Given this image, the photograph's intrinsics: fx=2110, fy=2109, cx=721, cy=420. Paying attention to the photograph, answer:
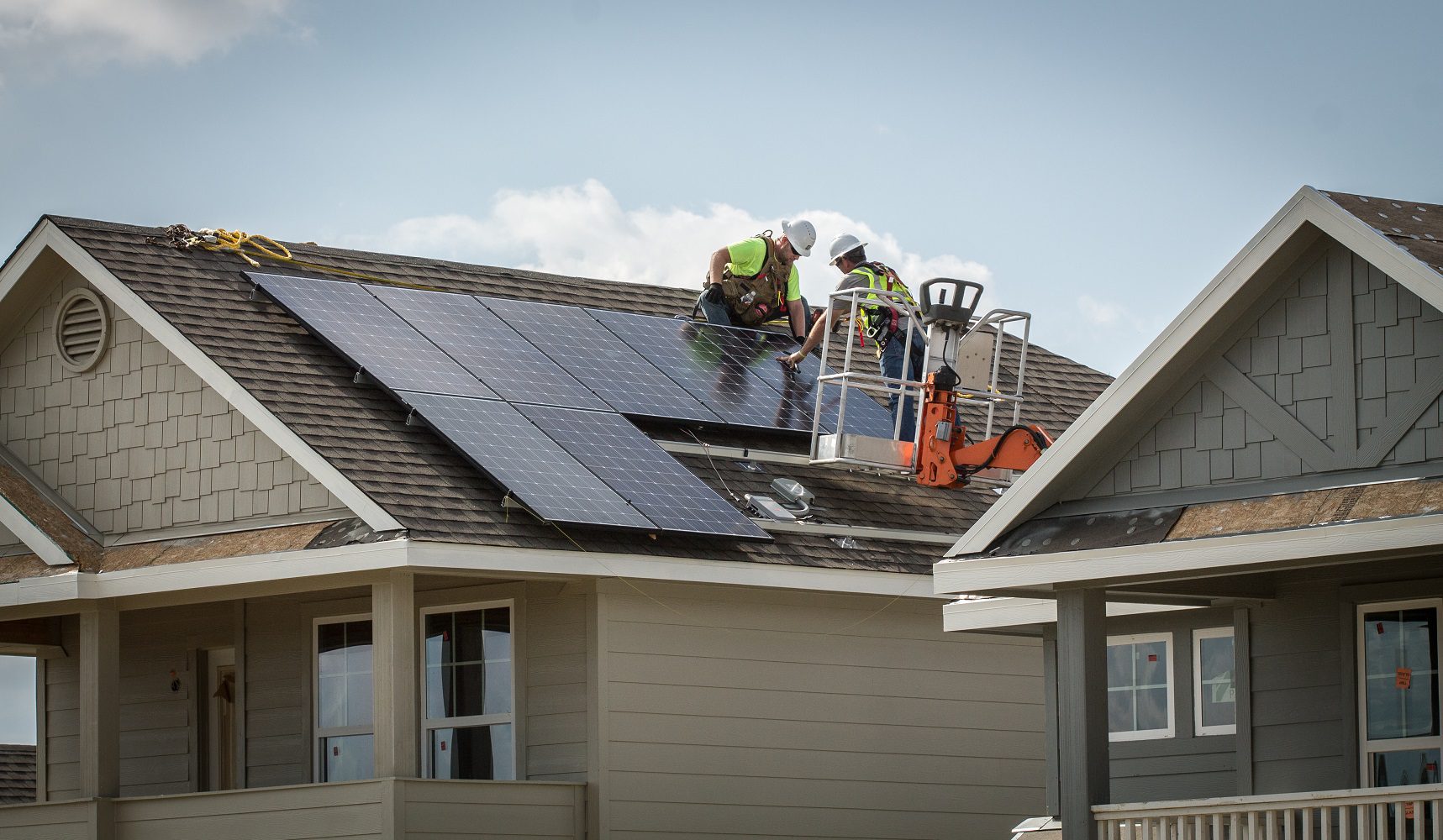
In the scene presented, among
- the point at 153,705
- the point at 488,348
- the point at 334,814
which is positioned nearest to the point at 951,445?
the point at 488,348

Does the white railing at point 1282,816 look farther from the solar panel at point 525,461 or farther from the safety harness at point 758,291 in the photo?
the safety harness at point 758,291

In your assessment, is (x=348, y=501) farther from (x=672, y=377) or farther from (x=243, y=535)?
(x=672, y=377)

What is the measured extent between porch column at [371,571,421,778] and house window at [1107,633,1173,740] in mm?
5731

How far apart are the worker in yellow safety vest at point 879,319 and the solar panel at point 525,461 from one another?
2962mm

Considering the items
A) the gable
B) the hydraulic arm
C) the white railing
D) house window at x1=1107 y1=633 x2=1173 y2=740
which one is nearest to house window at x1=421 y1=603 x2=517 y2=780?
the hydraulic arm

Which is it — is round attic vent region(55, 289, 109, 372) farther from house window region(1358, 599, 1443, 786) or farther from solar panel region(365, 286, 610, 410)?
house window region(1358, 599, 1443, 786)

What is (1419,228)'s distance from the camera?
13.8 meters

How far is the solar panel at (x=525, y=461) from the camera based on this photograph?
16797 mm

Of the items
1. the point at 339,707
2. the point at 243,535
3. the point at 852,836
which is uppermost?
the point at 243,535

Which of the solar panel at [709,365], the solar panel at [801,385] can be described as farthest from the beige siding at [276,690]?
the solar panel at [801,385]

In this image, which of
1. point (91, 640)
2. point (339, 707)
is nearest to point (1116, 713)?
point (339, 707)

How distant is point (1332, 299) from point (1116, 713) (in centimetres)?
558

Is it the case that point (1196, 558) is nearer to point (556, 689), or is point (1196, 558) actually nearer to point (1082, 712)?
point (1082, 712)

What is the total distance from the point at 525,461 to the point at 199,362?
2.89 metres
